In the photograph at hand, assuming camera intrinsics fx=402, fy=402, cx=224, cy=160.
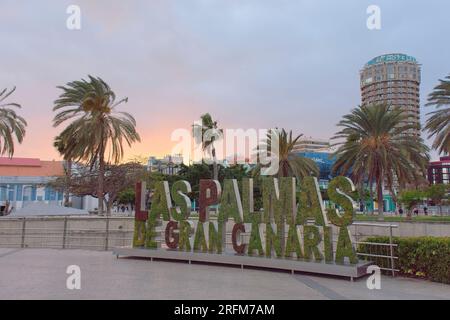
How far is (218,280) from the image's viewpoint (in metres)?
10.1

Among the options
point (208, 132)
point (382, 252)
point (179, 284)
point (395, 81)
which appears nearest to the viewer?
point (179, 284)

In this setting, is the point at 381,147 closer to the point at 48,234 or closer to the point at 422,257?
the point at 422,257

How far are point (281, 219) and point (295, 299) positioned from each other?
388 cm

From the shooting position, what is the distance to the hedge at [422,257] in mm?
9758

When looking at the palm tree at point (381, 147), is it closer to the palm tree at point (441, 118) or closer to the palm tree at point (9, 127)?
the palm tree at point (441, 118)

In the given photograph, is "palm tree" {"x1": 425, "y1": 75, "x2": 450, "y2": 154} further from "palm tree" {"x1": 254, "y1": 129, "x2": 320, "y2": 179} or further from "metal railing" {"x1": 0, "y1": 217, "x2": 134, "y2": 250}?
"metal railing" {"x1": 0, "y1": 217, "x2": 134, "y2": 250}

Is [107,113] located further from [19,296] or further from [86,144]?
[19,296]

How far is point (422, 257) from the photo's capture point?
33.5 ft

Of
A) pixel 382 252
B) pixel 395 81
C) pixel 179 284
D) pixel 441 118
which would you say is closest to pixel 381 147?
pixel 441 118

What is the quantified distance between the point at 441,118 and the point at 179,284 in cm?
2476

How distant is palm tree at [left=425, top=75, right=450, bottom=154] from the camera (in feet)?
89.4
